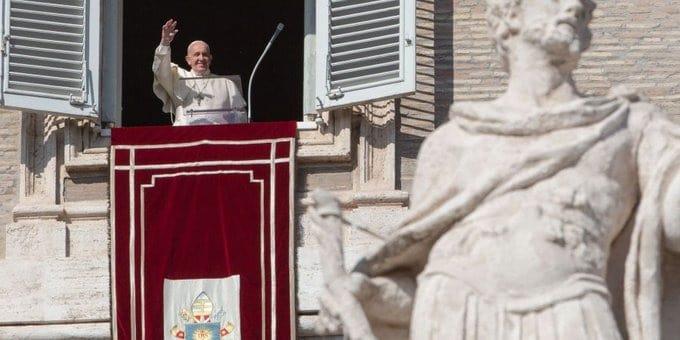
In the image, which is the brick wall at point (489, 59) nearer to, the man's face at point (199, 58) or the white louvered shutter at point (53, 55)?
the man's face at point (199, 58)

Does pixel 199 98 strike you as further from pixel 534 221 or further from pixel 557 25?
pixel 534 221

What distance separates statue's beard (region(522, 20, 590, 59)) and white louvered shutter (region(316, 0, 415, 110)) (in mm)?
9542

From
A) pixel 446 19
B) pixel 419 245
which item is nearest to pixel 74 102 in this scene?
pixel 446 19

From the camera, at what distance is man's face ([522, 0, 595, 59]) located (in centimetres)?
1265

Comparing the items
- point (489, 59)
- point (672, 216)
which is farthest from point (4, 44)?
point (672, 216)

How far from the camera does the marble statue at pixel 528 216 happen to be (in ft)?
40.2

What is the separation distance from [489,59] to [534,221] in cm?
1031

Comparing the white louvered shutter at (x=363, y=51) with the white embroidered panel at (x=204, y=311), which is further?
the white louvered shutter at (x=363, y=51)

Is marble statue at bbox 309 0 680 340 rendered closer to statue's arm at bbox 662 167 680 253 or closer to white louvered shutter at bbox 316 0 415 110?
statue's arm at bbox 662 167 680 253

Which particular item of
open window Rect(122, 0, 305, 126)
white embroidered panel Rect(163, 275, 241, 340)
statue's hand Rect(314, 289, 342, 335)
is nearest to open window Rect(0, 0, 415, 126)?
white embroidered panel Rect(163, 275, 241, 340)

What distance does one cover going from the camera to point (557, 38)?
12.6 m

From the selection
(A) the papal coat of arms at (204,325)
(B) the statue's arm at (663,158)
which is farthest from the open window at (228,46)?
(B) the statue's arm at (663,158)

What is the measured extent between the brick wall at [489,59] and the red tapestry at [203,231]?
0.80m

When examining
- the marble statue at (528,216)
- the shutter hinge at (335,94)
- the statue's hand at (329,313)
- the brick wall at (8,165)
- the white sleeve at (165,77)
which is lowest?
the statue's hand at (329,313)
